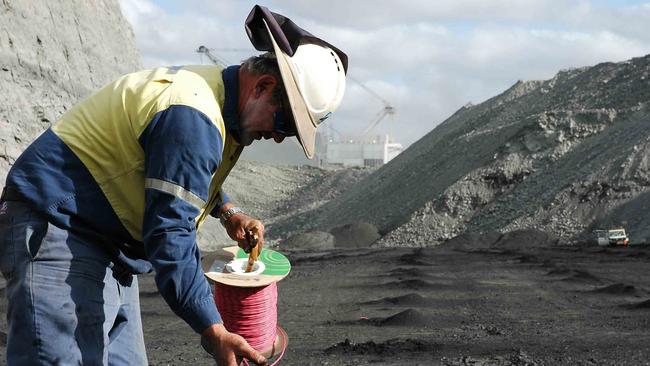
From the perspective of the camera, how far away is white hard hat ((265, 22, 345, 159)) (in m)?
2.74

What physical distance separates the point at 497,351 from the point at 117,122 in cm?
402

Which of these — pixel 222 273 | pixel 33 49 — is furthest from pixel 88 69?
pixel 222 273

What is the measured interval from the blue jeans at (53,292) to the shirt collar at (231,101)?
2.03 ft

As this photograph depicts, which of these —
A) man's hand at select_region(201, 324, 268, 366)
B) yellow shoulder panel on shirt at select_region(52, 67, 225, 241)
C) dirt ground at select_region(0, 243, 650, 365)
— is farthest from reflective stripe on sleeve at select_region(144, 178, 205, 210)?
dirt ground at select_region(0, 243, 650, 365)

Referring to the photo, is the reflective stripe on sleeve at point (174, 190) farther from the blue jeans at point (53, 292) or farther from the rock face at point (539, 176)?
the rock face at point (539, 176)

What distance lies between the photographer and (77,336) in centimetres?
261

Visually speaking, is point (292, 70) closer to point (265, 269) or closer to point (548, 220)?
point (265, 269)

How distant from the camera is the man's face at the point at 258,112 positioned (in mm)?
2766

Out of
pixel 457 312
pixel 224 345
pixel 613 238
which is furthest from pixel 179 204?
pixel 613 238

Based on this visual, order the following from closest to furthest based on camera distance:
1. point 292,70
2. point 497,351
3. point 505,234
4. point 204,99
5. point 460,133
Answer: point 204,99 < point 292,70 < point 497,351 < point 505,234 < point 460,133

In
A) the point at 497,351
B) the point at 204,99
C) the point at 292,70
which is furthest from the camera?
the point at 497,351

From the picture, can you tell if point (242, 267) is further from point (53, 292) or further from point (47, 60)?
point (47, 60)

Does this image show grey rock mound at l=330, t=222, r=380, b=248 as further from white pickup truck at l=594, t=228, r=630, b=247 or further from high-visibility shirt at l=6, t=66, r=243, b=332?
high-visibility shirt at l=6, t=66, r=243, b=332

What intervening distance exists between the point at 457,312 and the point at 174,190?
685cm
